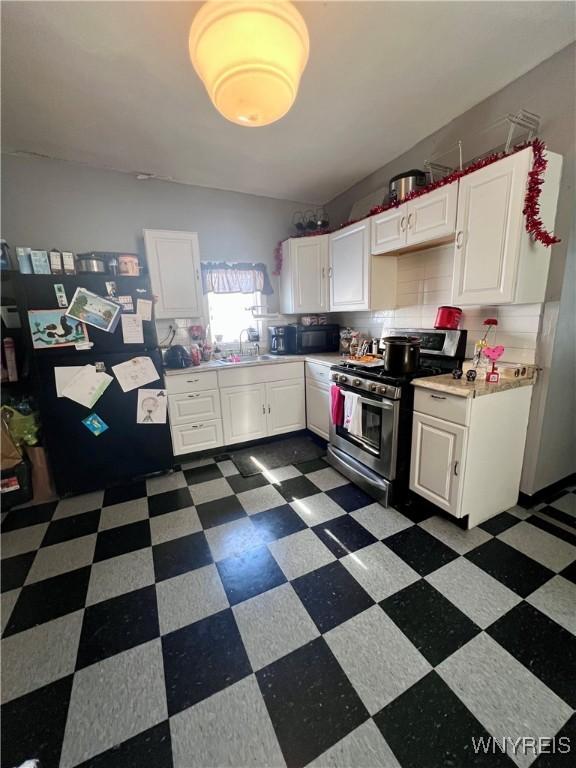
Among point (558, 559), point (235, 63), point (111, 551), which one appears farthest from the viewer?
point (111, 551)

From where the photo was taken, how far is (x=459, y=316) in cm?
224

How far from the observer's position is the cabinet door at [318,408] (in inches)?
117

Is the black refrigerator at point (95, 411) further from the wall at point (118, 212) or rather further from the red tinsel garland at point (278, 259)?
the red tinsel garland at point (278, 259)

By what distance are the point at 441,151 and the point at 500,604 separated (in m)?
2.97

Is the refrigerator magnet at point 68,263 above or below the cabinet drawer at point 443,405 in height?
above

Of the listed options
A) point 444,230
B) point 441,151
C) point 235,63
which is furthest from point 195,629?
point 441,151

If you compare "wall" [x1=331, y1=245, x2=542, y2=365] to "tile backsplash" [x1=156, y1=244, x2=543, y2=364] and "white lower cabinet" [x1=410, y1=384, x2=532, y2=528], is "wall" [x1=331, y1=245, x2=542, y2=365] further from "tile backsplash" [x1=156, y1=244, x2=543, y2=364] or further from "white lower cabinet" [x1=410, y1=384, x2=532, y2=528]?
"white lower cabinet" [x1=410, y1=384, x2=532, y2=528]

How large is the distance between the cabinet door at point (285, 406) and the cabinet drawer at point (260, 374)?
6 centimetres

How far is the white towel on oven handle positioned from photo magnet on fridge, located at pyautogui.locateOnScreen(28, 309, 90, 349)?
204 cm

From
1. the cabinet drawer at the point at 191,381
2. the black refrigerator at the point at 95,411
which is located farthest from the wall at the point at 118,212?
the cabinet drawer at the point at 191,381

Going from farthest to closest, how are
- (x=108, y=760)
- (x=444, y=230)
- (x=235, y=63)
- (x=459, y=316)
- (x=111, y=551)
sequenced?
(x=459, y=316) < (x=444, y=230) < (x=111, y=551) < (x=235, y=63) < (x=108, y=760)

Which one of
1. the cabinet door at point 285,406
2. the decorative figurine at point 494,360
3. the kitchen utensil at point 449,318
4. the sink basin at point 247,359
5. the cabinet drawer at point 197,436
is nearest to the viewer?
the decorative figurine at point 494,360

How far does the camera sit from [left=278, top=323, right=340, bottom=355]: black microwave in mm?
3338

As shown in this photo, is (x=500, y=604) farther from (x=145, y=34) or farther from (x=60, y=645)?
(x=145, y=34)
